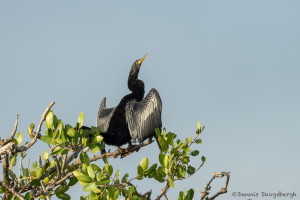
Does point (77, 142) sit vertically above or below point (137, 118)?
below

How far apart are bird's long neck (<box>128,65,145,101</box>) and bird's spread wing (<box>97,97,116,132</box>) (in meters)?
0.49

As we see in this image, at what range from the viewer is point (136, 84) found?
8070 millimetres

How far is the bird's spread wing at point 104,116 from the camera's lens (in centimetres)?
719

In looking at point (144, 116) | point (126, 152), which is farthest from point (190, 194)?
point (144, 116)

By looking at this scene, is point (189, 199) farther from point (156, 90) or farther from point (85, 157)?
point (156, 90)

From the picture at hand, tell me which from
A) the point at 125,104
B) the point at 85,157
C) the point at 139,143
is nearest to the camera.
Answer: the point at 85,157

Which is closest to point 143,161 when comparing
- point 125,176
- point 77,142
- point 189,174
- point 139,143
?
point 125,176

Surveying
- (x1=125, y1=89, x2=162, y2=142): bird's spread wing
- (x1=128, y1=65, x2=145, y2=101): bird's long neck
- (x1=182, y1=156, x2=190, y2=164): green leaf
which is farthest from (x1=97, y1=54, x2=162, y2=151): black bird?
(x1=182, y1=156, x2=190, y2=164): green leaf

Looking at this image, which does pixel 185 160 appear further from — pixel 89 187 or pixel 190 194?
pixel 89 187

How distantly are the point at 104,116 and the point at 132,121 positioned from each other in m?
0.93

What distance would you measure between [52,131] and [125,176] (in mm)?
849

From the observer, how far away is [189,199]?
493cm

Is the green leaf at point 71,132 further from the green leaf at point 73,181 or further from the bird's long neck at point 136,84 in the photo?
the bird's long neck at point 136,84

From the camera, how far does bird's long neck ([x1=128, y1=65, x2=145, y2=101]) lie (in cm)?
788
